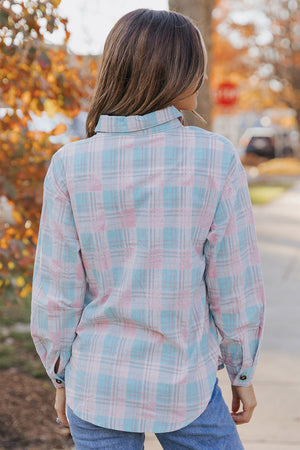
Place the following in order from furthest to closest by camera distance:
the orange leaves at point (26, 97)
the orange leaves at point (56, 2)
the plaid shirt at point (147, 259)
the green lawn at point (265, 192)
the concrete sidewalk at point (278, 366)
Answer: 1. the green lawn at point (265, 192)
2. the concrete sidewalk at point (278, 366)
3. the orange leaves at point (26, 97)
4. the orange leaves at point (56, 2)
5. the plaid shirt at point (147, 259)

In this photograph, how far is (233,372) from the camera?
177cm

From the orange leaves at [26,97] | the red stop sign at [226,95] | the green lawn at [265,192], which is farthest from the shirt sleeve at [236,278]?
the red stop sign at [226,95]

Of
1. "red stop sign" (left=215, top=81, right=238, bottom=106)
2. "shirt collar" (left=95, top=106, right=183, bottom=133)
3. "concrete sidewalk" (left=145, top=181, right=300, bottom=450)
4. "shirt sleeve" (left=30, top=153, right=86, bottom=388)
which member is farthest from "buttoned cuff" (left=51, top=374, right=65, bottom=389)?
"red stop sign" (left=215, top=81, right=238, bottom=106)

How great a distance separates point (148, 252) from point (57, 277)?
255 mm

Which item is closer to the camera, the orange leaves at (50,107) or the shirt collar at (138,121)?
the shirt collar at (138,121)

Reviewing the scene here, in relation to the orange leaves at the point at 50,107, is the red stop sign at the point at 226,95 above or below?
below

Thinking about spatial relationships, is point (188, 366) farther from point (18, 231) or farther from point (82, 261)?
point (18, 231)

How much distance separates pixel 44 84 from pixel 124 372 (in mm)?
2015

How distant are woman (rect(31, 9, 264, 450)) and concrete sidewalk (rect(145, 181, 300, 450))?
1.88 m

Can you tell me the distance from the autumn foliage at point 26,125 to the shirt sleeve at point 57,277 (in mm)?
1482

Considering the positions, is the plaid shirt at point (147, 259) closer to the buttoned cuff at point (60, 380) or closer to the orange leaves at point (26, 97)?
the buttoned cuff at point (60, 380)

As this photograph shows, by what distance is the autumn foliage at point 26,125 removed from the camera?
3178 mm

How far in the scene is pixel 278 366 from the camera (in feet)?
14.9

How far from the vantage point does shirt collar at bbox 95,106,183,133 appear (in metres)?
1.62
